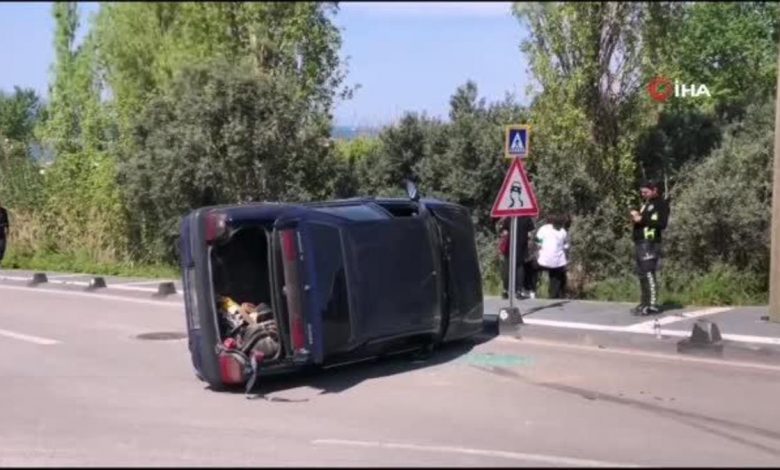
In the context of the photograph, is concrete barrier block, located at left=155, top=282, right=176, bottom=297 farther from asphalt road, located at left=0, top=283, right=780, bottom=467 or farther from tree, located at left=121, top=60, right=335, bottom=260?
asphalt road, located at left=0, top=283, right=780, bottom=467

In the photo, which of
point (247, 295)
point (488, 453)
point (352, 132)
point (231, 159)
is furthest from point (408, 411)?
point (231, 159)

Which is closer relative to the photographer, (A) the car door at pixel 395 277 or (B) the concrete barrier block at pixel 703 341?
(A) the car door at pixel 395 277

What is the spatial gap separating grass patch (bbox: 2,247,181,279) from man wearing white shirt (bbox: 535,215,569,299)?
27.7 ft

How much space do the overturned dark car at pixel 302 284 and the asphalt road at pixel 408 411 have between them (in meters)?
0.38

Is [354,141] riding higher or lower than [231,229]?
higher

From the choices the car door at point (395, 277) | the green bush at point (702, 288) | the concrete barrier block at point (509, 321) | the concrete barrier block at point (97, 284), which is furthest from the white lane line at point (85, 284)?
the car door at point (395, 277)

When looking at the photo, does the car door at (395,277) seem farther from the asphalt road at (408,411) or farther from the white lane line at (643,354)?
the white lane line at (643,354)

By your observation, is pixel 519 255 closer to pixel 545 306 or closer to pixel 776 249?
pixel 545 306

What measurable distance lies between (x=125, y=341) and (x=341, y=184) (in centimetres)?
901

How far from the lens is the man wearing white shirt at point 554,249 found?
16312 millimetres

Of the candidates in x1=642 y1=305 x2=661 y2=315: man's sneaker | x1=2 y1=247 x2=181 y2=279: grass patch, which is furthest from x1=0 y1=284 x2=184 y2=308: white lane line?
x1=642 y1=305 x2=661 y2=315: man's sneaker

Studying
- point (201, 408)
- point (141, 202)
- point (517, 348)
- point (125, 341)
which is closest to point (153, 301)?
point (141, 202)

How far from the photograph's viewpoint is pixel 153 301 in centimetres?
1784

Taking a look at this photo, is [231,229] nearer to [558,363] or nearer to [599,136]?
[558,363]
